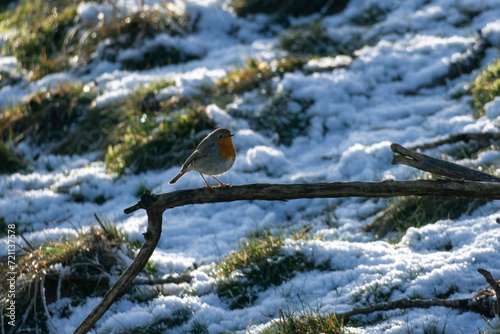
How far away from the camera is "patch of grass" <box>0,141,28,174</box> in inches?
243

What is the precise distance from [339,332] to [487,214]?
181 centimetres

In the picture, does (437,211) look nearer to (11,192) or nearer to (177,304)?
(177,304)

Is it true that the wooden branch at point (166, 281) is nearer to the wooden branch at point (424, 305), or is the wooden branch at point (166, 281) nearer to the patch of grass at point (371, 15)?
the wooden branch at point (424, 305)

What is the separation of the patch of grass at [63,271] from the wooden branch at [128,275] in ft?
3.77

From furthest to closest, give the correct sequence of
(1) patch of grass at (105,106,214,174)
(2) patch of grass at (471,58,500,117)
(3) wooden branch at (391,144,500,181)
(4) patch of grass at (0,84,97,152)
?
(4) patch of grass at (0,84,97,152) → (1) patch of grass at (105,106,214,174) → (2) patch of grass at (471,58,500,117) → (3) wooden branch at (391,144,500,181)

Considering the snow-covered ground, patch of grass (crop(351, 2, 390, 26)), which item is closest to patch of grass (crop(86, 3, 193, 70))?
the snow-covered ground

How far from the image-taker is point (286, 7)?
29.8ft

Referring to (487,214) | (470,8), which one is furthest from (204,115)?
(470,8)

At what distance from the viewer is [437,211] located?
384 centimetres

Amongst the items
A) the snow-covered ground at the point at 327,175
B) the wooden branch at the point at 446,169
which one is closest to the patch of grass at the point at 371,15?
the snow-covered ground at the point at 327,175


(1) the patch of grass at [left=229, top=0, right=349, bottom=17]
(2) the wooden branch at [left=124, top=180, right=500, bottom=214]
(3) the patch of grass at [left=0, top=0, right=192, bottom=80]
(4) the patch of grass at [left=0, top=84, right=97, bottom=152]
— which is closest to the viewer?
(2) the wooden branch at [left=124, top=180, right=500, bottom=214]

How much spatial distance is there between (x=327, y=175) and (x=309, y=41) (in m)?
3.51

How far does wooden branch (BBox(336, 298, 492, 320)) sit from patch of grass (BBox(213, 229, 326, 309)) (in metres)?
0.72

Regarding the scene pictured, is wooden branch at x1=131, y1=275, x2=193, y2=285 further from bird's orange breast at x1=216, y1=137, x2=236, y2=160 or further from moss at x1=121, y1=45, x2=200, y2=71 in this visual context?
moss at x1=121, y1=45, x2=200, y2=71
